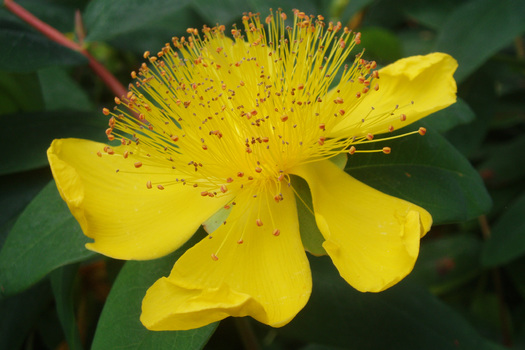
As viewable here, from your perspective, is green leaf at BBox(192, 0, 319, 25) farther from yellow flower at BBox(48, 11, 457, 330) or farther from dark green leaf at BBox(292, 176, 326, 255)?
dark green leaf at BBox(292, 176, 326, 255)

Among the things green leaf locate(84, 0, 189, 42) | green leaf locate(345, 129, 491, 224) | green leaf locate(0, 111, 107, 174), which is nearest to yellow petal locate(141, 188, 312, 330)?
green leaf locate(345, 129, 491, 224)

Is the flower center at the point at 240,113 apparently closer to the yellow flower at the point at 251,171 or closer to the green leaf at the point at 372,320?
the yellow flower at the point at 251,171

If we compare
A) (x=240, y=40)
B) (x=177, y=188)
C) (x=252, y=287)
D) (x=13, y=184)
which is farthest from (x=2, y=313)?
(x=240, y=40)

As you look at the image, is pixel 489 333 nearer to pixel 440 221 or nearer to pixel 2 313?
pixel 440 221

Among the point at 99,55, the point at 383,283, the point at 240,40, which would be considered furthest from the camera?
the point at 99,55

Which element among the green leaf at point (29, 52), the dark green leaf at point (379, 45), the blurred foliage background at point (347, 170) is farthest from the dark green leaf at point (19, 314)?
the dark green leaf at point (379, 45)

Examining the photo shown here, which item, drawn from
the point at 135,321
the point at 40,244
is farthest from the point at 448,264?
the point at 40,244
